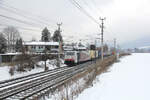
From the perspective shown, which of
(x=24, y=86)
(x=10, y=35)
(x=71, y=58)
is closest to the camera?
(x=24, y=86)

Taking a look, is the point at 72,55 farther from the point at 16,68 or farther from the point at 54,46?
the point at 54,46

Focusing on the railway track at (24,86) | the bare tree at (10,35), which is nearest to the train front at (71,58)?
the railway track at (24,86)

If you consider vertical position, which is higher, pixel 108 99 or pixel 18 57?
pixel 18 57

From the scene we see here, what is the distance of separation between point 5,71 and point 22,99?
1167 centimetres

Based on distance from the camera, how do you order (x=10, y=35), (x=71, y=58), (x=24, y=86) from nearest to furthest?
(x=24, y=86) < (x=71, y=58) < (x=10, y=35)

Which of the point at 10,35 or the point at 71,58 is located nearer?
the point at 71,58

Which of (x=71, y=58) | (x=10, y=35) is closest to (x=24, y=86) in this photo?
(x=71, y=58)

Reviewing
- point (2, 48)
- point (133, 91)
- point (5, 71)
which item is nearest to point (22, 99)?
point (133, 91)

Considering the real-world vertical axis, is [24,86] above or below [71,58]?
below

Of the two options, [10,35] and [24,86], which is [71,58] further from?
[10,35]

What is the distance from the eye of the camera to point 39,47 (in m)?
62.6

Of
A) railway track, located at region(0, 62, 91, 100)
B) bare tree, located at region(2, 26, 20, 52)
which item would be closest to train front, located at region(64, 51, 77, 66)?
railway track, located at region(0, 62, 91, 100)

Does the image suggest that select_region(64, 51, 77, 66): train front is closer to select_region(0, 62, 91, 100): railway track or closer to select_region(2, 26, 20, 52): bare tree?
select_region(0, 62, 91, 100): railway track

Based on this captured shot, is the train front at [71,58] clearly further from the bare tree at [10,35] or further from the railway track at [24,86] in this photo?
the bare tree at [10,35]
